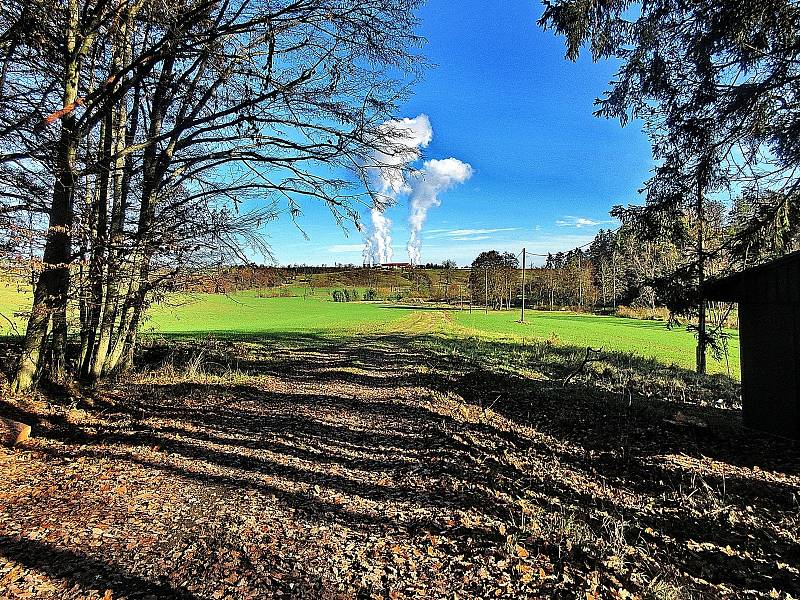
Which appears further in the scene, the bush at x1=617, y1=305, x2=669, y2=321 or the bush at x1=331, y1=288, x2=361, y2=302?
the bush at x1=331, y1=288, x2=361, y2=302

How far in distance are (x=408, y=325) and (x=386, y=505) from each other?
104 ft

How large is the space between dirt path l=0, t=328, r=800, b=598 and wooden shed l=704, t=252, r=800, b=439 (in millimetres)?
566

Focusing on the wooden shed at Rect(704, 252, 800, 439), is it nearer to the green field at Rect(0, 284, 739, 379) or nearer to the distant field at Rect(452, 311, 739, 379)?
the green field at Rect(0, 284, 739, 379)

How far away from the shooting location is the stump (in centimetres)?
539

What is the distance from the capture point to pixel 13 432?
551cm

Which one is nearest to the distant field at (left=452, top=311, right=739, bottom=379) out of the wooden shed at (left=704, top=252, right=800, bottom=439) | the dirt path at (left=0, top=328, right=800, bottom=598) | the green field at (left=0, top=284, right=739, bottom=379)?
the green field at (left=0, top=284, right=739, bottom=379)

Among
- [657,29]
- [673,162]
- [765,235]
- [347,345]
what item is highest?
[657,29]

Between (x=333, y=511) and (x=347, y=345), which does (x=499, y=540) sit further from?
(x=347, y=345)

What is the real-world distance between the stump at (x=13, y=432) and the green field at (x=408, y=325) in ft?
5.54

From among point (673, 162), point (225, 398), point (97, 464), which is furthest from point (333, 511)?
point (673, 162)

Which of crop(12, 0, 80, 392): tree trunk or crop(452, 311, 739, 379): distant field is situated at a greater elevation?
crop(12, 0, 80, 392): tree trunk

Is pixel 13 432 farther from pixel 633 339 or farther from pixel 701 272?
pixel 633 339

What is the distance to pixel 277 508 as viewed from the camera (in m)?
4.17

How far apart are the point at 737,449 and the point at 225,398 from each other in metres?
8.85
